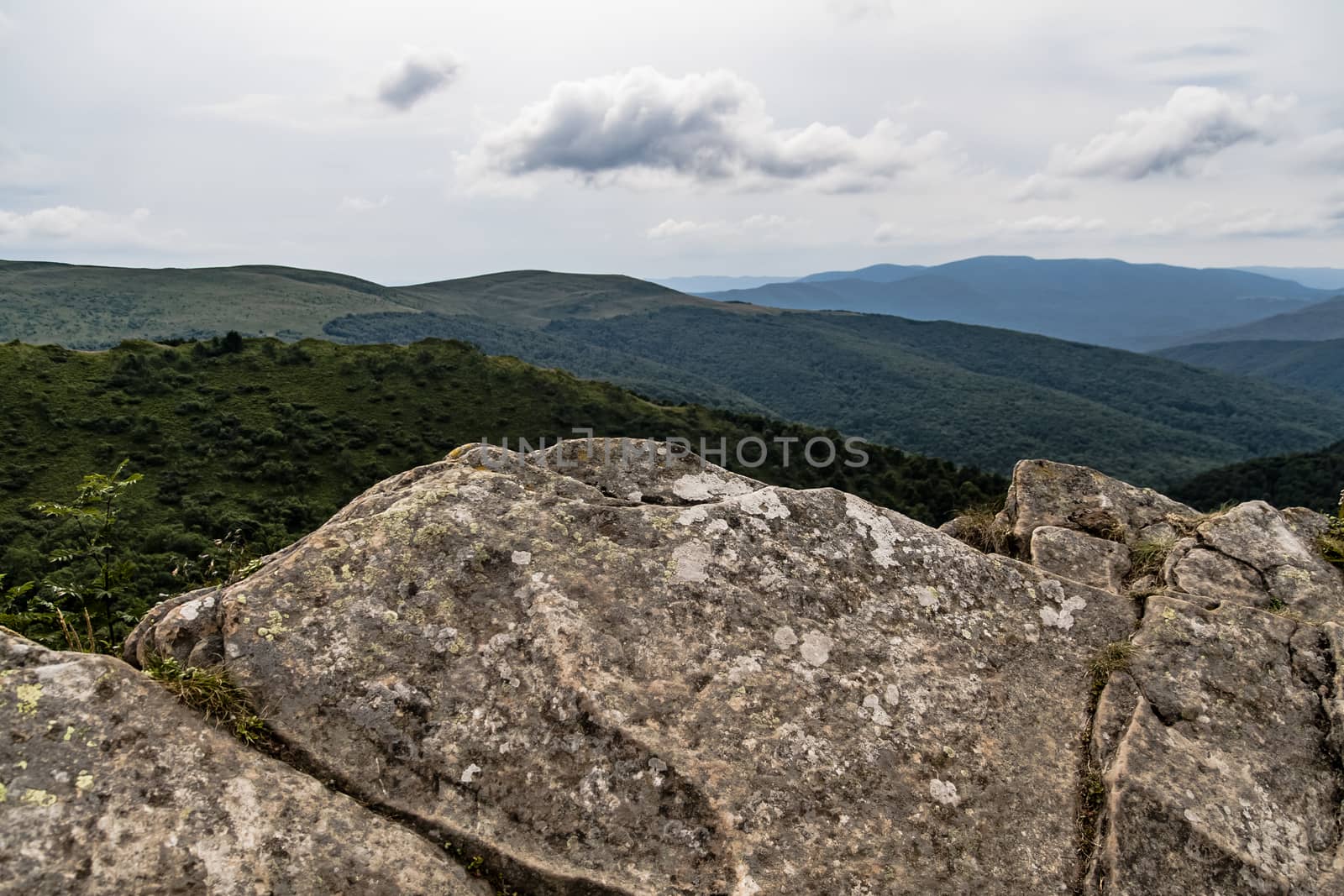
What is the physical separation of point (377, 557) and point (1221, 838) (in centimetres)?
679

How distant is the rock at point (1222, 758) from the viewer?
540 centimetres

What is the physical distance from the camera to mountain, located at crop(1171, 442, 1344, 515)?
130500 millimetres

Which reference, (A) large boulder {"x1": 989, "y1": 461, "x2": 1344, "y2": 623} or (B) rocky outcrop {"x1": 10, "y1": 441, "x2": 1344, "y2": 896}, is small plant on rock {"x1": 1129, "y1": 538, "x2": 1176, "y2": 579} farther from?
(B) rocky outcrop {"x1": 10, "y1": 441, "x2": 1344, "y2": 896}

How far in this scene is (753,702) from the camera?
6.23 meters

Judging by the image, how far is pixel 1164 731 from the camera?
6230mm

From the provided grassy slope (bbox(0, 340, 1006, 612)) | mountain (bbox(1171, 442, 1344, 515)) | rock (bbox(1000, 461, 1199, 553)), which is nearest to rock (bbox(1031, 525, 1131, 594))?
rock (bbox(1000, 461, 1199, 553))

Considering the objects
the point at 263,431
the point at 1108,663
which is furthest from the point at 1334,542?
the point at 263,431

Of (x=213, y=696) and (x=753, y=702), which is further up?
(x=213, y=696)

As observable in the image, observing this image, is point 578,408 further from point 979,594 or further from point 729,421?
point 979,594

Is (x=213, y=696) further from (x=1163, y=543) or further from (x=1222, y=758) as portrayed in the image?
(x=1163, y=543)

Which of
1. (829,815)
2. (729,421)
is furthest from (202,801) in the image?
(729,421)

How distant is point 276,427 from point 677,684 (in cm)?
9149

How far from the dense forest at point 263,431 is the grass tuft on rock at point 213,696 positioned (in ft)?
123

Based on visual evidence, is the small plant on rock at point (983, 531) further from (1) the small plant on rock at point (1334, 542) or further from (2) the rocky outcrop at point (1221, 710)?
(1) the small plant on rock at point (1334, 542)
